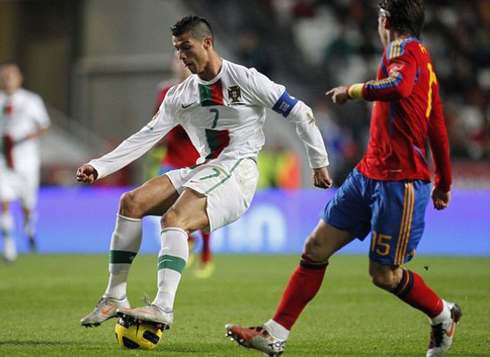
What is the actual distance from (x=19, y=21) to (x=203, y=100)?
683 inches

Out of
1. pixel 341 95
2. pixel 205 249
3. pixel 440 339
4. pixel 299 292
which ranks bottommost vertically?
pixel 205 249

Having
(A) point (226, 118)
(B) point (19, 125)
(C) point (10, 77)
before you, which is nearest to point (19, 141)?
(B) point (19, 125)

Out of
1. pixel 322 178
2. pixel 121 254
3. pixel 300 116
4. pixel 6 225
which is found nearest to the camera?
pixel 322 178

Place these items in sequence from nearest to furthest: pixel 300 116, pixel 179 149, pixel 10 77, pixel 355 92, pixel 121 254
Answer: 1. pixel 355 92
2. pixel 300 116
3. pixel 121 254
4. pixel 179 149
5. pixel 10 77

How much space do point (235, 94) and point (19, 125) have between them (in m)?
8.10

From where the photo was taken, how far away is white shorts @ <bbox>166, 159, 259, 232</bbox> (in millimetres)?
5730

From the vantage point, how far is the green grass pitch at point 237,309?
5.74 metres

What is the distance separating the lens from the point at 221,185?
5.79 m

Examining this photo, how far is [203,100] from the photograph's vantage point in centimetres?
595

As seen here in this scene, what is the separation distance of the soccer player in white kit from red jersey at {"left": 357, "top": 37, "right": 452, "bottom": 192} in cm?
48

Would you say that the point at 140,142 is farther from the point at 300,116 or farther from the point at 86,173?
the point at 300,116

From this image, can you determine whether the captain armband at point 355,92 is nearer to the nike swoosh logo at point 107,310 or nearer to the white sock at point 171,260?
the white sock at point 171,260

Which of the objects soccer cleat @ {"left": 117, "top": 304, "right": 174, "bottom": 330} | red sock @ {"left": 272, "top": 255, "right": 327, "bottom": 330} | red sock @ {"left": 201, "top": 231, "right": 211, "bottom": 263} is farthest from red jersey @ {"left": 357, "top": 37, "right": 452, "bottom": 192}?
red sock @ {"left": 201, "top": 231, "right": 211, "bottom": 263}

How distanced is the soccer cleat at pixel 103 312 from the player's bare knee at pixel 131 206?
0.54 meters
